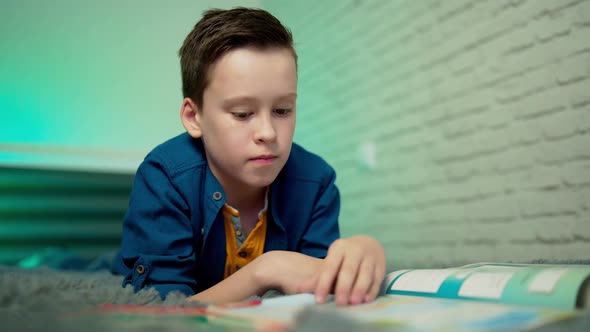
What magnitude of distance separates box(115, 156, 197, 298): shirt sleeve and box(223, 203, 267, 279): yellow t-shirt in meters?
0.11

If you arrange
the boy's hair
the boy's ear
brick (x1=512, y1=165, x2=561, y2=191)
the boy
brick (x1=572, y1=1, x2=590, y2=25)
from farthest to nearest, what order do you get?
brick (x1=512, y1=165, x2=561, y2=191)
brick (x1=572, y1=1, x2=590, y2=25)
the boy's ear
the boy's hair
the boy

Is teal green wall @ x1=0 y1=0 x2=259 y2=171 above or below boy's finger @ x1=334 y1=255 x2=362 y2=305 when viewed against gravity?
above

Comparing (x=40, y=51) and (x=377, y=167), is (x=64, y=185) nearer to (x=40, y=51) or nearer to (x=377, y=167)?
(x=40, y=51)

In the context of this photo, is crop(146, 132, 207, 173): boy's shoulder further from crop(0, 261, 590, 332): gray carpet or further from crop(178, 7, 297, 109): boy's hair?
crop(0, 261, 590, 332): gray carpet

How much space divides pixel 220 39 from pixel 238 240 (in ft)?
1.39

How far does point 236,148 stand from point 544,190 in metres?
1.00

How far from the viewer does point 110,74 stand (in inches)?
107

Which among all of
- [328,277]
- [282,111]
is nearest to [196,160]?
[282,111]

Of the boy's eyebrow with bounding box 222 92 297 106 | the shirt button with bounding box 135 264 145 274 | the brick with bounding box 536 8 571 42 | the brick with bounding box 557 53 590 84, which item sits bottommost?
the shirt button with bounding box 135 264 145 274

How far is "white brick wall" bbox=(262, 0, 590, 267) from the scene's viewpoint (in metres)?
1.42

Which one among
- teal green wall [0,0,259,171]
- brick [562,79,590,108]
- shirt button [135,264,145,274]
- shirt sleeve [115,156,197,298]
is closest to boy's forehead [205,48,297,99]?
shirt sleeve [115,156,197,298]

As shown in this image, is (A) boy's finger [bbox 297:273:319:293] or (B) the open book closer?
(B) the open book

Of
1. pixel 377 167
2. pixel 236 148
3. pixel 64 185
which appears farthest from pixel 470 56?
pixel 64 185

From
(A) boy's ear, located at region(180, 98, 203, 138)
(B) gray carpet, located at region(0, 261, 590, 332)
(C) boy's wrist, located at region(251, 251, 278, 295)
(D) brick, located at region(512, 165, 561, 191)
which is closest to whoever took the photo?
(B) gray carpet, located at region(0, 261, 590, 332)
